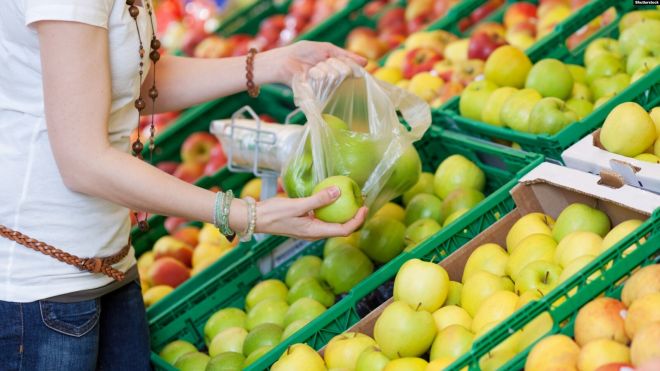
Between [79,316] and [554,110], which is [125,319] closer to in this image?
[79,316]

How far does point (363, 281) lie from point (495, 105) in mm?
894

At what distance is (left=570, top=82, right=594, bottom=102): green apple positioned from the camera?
2797 millimetres

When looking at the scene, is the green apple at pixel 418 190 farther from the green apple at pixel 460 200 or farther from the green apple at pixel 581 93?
the green apple at pixel 581 93

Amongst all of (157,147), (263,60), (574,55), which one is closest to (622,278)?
(263,60)

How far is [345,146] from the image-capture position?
231cm

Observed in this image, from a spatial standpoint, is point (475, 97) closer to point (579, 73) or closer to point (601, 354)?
point (579, 73)

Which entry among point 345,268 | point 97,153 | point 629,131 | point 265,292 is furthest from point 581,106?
point 97,153

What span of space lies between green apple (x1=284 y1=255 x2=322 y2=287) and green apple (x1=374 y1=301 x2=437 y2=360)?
2.17 feet

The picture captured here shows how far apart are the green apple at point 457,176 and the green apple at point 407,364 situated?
0.92 metres

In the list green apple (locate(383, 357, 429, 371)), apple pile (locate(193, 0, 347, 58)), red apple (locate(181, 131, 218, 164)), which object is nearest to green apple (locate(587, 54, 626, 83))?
green apple (locate(383, 357, 429, 371))

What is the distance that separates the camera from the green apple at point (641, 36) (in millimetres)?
2832

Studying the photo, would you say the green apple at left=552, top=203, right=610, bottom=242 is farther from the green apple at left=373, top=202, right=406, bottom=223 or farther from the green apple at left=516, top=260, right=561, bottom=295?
the green apple at left=373, top=202, right=406, bottom=223

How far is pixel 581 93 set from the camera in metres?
2.80

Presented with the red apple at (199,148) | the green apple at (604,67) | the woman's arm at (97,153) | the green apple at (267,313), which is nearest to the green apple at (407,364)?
the woman's arm at (97,153)
